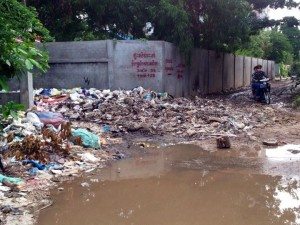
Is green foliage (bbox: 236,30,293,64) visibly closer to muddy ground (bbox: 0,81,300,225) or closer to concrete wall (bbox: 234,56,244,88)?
concrete wall (bbox: 234,56,244,88)

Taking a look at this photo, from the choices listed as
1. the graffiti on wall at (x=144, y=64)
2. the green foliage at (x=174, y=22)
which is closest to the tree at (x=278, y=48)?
the green foliage at (x=174, y=22)

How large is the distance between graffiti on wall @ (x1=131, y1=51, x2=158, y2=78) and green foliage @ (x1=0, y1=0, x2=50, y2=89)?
8.20 meters

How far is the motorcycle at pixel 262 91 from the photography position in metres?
14.1

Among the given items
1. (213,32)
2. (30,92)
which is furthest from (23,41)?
(213,32)

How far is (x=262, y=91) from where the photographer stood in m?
14.4

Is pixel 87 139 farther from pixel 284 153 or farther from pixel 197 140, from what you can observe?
pixel 284 153

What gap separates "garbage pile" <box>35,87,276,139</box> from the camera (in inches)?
355

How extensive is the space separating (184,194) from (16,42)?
263 cm

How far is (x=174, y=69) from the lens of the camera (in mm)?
13828

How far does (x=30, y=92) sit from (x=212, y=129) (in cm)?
409

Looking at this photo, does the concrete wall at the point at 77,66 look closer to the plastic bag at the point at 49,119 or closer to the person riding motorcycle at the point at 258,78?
the plastic bag at the point at 49,119

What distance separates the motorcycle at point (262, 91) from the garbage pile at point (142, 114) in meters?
1.96

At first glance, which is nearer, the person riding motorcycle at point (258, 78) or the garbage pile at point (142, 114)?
the garbage pile at point (142, 114)

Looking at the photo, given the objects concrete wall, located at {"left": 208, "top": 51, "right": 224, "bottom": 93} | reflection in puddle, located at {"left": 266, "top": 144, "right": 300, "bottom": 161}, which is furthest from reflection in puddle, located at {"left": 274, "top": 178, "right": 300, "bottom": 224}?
concrete wall, located at {"left": 208, "top": 51, "right": 224, "bottom": 93}
